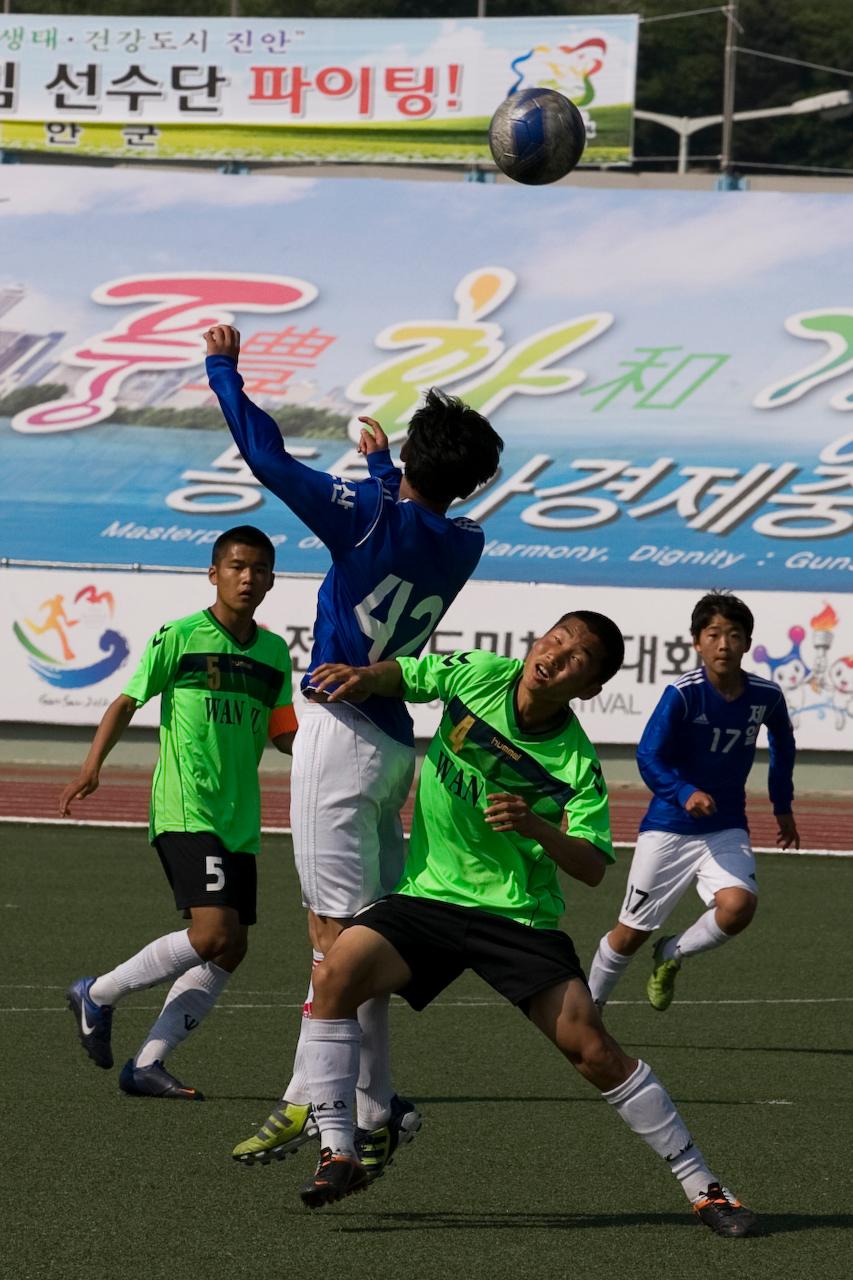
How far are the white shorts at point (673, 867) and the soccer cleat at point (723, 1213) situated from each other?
12.0ft

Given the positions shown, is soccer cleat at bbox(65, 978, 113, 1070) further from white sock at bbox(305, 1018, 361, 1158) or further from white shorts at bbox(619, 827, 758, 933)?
white shorts at bbox(619, 827, 758, 933)

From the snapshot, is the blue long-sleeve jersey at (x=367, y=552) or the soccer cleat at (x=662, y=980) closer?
the blue long-sleeve jersey at (x=367, y=552)

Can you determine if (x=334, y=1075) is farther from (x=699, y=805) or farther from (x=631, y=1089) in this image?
(x=699, y=805)

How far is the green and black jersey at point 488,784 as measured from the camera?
18.7 feet

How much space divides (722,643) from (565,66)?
22947 millimetres

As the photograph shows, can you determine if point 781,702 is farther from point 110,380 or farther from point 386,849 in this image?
point 110,380

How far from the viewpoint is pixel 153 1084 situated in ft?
24.5

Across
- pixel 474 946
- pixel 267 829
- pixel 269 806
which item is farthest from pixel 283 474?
pixel 269 806

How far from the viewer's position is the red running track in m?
19.1

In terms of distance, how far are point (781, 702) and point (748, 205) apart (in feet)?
69.7

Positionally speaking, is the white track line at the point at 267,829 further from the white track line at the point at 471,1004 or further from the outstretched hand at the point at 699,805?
the outstretched hand at the point at 699,805

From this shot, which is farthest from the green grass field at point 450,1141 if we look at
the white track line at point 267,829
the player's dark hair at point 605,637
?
the white track line at point 267,829

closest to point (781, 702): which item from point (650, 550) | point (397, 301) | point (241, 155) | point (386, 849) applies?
point (386, 849)

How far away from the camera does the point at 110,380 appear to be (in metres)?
29.0
